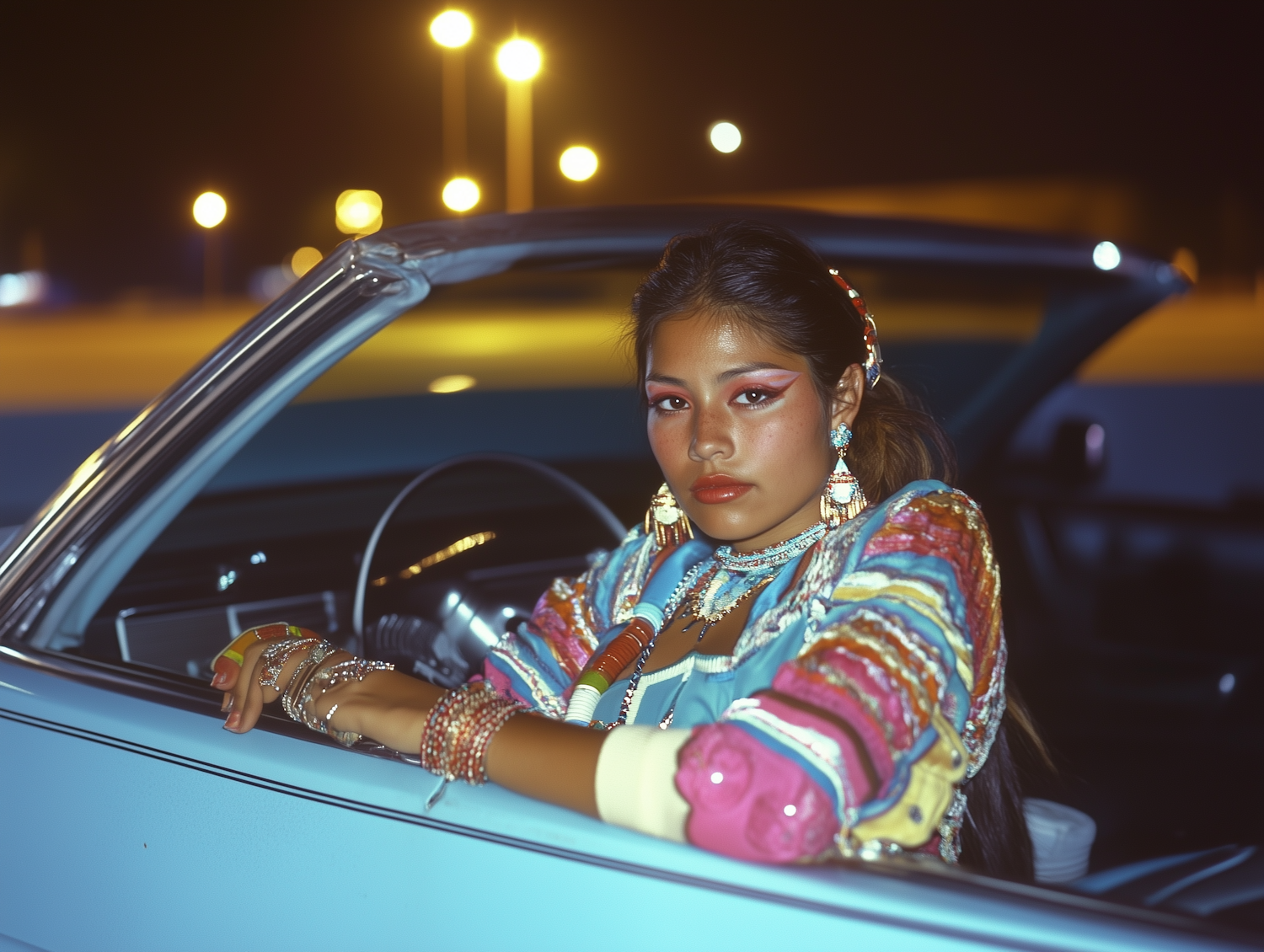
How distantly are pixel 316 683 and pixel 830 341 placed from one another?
0.72 metres

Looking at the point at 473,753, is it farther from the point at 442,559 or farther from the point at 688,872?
the point at 442,559

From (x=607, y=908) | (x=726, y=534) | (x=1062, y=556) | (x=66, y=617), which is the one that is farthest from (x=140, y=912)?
(x=1062, y=556)

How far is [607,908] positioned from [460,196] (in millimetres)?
8551

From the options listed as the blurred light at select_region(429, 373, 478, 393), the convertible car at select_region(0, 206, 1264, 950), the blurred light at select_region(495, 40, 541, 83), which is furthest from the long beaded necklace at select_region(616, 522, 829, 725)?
the blurred light at select_region(495, 40, 541, 83)

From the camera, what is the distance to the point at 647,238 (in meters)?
1.72

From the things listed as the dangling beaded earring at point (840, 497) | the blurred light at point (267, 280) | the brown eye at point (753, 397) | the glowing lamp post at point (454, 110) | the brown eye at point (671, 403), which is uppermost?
the blurred light at point (267, 280)

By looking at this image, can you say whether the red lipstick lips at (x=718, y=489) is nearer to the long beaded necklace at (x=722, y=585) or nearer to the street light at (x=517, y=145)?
the long beaded necklace at (x=722, y=585)

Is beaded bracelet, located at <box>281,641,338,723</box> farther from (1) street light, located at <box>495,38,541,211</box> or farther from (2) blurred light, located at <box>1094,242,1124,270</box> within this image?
(1) street light, located at <box>495,38,541,211</box>

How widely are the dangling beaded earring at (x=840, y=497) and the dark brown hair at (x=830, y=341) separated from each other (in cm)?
7

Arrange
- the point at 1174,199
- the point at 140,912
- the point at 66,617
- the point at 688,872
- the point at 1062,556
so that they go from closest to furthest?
the point at 688,872 < the point at 140,912 < the point at 66,617 < the point at 1062,556 < the point at 1174,199

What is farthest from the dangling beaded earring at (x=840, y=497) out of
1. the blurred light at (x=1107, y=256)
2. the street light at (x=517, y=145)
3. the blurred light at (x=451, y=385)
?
the street light at (x=517, y=145)

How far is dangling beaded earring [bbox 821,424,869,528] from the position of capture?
142 centimetres

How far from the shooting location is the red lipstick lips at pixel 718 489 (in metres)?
1.40

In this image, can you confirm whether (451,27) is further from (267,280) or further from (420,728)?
(267,280)
